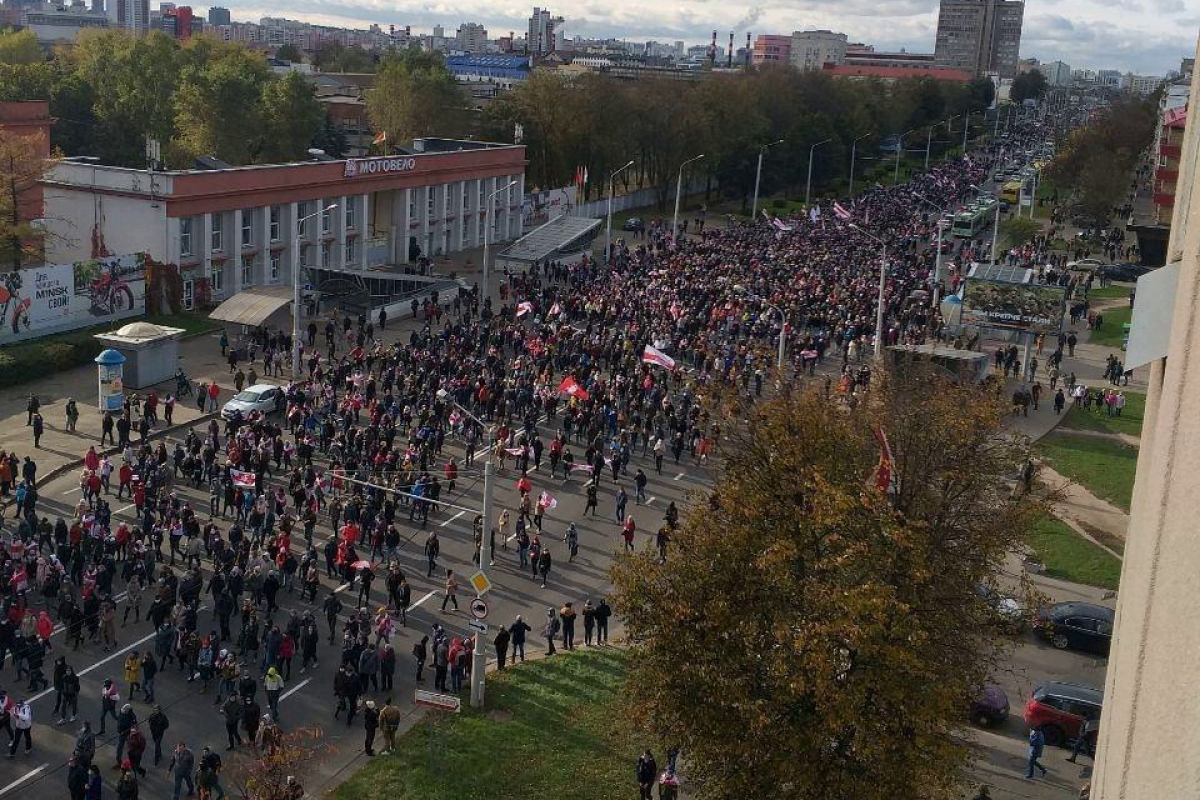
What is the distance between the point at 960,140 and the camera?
169375mm

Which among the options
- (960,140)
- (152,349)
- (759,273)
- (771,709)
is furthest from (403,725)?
(960,140)

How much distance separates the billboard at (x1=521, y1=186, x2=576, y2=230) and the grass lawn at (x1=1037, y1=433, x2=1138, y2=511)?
42797 millimetres

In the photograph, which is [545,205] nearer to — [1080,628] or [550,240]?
[550,240]

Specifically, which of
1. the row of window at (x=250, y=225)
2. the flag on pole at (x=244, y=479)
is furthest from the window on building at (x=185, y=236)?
the flag on pole at (x=244, y=479)

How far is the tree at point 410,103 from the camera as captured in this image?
84.6 meters

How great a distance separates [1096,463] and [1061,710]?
18656mm

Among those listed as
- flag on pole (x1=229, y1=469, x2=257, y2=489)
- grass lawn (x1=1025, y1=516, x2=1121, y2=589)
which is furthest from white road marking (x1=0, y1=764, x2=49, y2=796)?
grass lawn (x1=1025, y1=516, x2=1121, y2=589)

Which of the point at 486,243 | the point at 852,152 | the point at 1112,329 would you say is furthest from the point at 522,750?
the point at 852,152

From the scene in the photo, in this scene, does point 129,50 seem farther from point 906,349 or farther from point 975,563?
point 975,563

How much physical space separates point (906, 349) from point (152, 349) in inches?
909

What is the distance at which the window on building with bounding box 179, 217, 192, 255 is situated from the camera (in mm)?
50344

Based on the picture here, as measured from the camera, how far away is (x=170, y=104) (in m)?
78.5

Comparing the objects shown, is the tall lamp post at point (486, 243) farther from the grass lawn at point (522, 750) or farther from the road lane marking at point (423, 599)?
the grass lawn at point (522, 750)

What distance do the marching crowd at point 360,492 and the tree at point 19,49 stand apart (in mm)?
59626
